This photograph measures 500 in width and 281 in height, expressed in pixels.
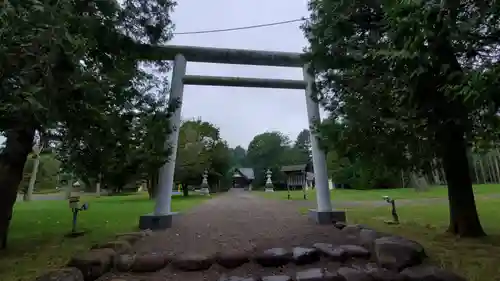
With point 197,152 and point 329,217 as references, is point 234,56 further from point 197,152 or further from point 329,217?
point 197,152

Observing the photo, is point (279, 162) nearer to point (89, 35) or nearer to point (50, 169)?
point (50, 169)

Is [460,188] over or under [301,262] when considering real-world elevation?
over

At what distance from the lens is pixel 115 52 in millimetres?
5336

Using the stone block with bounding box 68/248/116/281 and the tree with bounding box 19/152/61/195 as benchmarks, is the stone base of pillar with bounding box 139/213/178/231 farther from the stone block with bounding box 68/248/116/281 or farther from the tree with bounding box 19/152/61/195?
the tree with bounding box 19/152/61/195

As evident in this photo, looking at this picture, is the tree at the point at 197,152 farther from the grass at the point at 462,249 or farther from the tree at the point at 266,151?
the tree at the point at 266,151

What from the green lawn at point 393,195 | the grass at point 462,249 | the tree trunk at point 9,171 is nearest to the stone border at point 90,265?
the tree trunk at point 9,171

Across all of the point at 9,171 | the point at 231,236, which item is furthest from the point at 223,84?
the point at 9,171

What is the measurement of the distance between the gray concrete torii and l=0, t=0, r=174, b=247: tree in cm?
221

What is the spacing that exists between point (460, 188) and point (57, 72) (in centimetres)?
684

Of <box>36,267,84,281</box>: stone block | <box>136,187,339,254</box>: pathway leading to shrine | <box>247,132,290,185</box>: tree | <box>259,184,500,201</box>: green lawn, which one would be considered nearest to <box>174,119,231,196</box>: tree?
<box>259,184,500,201</box>: green lawn

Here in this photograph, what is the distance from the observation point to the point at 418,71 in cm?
322

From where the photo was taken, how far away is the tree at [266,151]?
170 feet

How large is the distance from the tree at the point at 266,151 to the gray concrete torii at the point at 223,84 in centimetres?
4094

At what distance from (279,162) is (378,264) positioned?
48.1 metres
